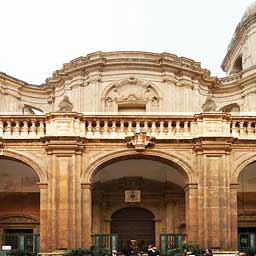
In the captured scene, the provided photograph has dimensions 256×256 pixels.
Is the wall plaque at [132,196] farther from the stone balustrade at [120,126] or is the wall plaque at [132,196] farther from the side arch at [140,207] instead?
the stone balustrade at [120,126]

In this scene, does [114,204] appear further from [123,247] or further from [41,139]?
[41,139]

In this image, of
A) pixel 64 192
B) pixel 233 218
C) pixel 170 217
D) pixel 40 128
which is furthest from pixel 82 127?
pixel 170 217

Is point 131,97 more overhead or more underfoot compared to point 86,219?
more overhead

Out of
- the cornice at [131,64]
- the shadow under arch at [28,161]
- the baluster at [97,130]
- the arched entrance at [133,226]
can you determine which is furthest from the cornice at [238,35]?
the shadow under arch at [28,161]

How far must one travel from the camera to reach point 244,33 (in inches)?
1507

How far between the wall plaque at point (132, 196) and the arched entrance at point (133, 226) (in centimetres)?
60

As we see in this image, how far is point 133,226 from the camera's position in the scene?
26500 millimetres

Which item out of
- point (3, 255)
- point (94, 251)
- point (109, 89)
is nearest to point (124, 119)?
point (94, 251)

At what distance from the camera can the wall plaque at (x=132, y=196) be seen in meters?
26.3

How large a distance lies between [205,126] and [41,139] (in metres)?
5.37

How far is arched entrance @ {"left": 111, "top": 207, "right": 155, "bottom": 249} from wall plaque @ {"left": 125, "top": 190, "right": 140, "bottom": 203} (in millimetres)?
602

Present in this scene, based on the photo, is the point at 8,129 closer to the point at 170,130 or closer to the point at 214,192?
the point at 170,130

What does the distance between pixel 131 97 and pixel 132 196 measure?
7.77 m

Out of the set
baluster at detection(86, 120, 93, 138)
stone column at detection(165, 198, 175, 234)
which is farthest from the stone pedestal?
stone column at detection(165, 198, 175, 234)
